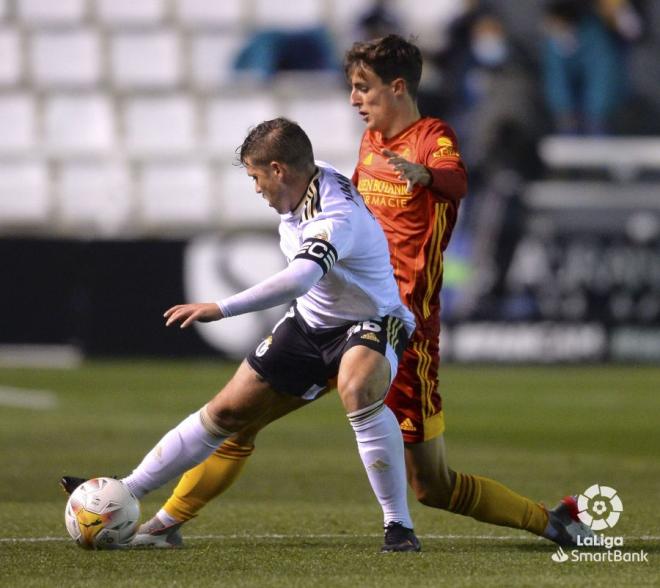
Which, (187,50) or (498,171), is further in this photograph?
(187,50)

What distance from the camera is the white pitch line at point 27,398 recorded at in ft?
44.8

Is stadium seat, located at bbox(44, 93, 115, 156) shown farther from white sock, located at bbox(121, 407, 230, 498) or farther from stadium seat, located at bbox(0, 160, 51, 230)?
white sock, located at bbox(121, 407, 230, 498)

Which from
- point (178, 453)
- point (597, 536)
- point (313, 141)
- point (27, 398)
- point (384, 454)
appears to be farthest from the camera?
point (313, 141)

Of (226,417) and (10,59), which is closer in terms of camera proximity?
(226,417)

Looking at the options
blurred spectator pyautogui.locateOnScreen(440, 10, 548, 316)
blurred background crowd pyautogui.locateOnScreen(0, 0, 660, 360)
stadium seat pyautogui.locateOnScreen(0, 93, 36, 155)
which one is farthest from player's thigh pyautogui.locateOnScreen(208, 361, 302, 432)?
stadium seat pyautogui.locateOnScreen(0, 93, 36, 155)

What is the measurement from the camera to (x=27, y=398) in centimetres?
1422

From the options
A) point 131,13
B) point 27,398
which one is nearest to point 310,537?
point 27,398

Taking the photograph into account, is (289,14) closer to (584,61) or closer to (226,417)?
(584,61)

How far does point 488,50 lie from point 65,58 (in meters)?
5.98

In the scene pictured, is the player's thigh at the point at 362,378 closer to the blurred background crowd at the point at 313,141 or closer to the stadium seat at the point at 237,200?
the blurred background crowd at the point at 313,141

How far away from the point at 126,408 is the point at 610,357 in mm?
6571

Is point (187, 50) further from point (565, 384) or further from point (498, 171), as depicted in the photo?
point (565, 384)

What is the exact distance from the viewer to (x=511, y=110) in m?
18.9

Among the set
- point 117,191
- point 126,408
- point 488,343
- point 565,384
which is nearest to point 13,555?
point 126,408
